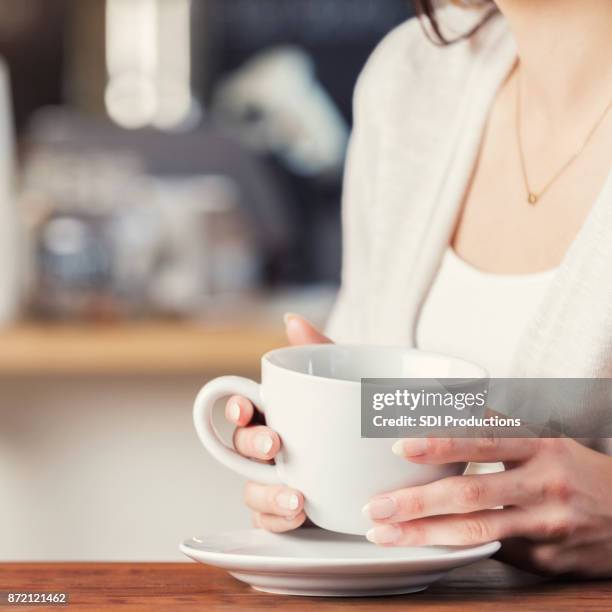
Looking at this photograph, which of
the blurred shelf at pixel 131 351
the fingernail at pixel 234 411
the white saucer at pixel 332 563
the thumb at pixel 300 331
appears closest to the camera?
the white saucer at pixel 332 563

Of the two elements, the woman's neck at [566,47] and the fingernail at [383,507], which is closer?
the fingernail at [383,507]

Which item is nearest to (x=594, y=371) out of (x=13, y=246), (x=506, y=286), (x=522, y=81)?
(x=506, y=286)

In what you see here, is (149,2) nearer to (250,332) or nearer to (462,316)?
(250,332)

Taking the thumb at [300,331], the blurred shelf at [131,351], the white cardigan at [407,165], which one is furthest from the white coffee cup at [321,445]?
the blurred shelf at [131,351]

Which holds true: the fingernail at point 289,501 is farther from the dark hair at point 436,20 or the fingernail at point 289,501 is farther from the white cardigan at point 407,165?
the dark hair at point 436,20

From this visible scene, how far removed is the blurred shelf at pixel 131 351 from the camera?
156 centimetres

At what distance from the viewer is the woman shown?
592mm

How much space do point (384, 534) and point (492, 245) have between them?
489mm

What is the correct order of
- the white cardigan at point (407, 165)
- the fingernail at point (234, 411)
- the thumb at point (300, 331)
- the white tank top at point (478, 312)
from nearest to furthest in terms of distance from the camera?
1. the fingernail at point (234, 411)
2. the thumb at point (300, 331)
3. the white tank top at point (478, 312)
4. the white cardigan at point (407, 165)

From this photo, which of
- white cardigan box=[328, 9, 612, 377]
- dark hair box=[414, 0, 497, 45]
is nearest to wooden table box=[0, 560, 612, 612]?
white cardigan box=[328, 9, 612, 377]

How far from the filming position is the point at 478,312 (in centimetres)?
95

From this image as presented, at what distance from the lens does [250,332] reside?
1611mm

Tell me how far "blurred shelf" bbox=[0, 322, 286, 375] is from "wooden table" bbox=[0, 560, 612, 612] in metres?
0.96

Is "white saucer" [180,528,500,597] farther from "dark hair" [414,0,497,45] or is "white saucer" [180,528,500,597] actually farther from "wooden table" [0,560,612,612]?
"dark hair" [414,0,497,45]
